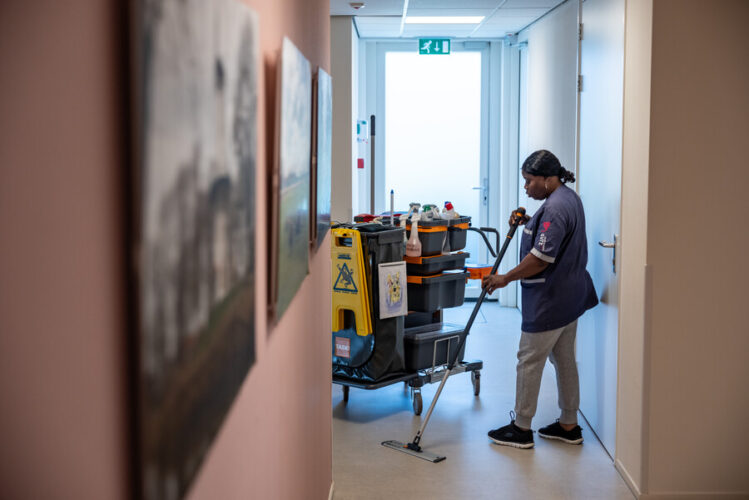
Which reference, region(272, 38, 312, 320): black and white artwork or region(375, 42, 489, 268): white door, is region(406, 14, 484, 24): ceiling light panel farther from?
region(272, 38, 312, 320): black and white artwork

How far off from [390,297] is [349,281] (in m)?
0.27

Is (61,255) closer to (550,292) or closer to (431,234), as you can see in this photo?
(550,292)

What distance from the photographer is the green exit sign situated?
8688 mm

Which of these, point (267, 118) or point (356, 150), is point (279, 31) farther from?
point (356, 150)

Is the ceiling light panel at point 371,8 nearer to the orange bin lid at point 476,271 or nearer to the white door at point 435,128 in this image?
the white door at point 435,128

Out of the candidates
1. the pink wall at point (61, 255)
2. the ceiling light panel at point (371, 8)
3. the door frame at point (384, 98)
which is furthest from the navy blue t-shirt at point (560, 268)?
the door frame at point (384, 98)

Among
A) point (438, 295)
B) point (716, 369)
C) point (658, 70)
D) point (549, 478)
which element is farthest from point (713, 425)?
point (438, 295)

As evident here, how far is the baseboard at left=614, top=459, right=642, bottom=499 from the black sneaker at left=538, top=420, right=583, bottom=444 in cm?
41

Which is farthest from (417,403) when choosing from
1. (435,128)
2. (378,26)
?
(435,128)

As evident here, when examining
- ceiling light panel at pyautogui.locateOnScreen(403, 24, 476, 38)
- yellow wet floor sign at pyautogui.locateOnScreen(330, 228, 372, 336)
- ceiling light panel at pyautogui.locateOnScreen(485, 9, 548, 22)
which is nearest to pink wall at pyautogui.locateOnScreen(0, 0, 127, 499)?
yellow wet floor sign at pyautogui.locateOnScreen(330, 228, 372, 336)

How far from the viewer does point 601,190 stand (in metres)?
4.55

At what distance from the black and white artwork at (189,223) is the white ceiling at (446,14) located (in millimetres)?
5435

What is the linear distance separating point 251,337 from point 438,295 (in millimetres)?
4004

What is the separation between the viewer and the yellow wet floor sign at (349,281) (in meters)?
4.91
